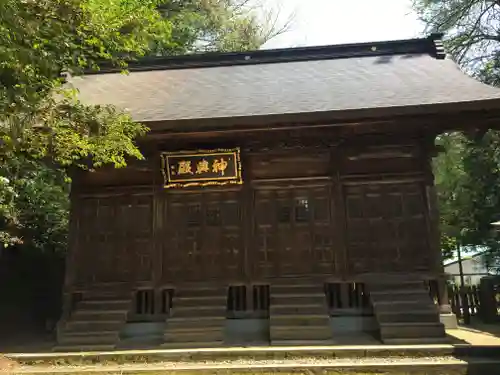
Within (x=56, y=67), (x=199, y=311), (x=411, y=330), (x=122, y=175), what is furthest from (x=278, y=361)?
(x=56, y=67)

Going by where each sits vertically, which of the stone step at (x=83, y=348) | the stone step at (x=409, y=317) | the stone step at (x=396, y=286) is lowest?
the stone step at (x=83, y=348)

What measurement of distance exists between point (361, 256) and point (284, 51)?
6.34 metres

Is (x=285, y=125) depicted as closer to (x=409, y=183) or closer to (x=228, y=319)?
(x=409, y=183)

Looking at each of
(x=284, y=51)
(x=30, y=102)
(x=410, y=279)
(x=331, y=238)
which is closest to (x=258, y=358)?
(x=331, y=238)

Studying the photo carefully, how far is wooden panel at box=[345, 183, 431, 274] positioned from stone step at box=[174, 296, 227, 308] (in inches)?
99.0

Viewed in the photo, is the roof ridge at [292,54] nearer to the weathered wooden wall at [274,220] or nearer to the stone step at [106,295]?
the weathered wooden wall at [274,220]

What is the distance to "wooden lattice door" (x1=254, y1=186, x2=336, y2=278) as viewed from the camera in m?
7.99

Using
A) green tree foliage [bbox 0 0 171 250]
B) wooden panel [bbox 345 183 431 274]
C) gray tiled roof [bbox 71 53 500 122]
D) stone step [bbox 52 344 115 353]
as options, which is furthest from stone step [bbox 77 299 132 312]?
wooden panel [bbox 345 183 431 274]

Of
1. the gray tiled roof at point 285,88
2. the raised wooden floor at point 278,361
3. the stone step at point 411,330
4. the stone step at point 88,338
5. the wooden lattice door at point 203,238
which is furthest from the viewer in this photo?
the wooden lattice door at point 203,238

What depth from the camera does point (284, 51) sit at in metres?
11.6

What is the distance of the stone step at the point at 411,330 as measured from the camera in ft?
22.8

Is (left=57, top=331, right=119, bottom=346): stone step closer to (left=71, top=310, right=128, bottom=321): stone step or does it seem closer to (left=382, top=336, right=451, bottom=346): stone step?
(left=71, top=310, right=128, bottom=321): stone step

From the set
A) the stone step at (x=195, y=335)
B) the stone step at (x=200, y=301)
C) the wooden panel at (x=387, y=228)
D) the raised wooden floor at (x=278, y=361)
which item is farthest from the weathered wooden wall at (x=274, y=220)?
the raised wooden floor at (x=278, y=361)

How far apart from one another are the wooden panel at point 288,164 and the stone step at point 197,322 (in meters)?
2.80
